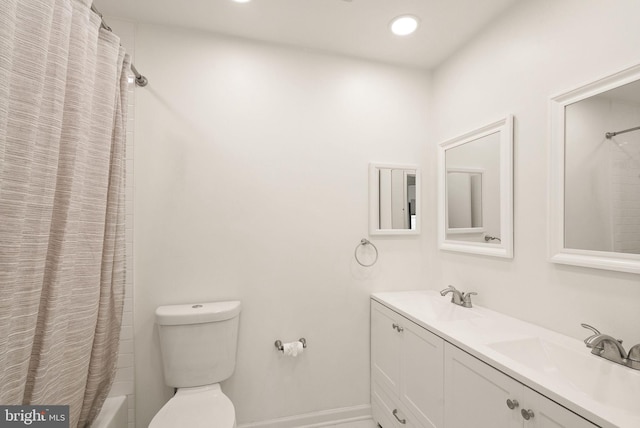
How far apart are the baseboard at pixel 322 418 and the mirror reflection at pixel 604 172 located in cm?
164

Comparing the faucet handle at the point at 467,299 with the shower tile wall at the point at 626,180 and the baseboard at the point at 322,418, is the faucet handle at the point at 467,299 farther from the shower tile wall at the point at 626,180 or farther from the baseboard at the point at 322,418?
the baseboard at the point at 322,418

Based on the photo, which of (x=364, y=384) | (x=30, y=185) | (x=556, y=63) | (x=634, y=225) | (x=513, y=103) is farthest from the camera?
(x=364, y=384)

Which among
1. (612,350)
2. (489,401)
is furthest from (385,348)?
(612,350)

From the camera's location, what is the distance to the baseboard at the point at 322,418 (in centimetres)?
173

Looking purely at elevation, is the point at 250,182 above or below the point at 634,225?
above

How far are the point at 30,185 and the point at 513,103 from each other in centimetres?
205

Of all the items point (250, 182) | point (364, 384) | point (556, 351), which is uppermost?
point (250, 182)

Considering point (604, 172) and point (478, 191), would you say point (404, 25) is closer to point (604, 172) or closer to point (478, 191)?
point (478, 191)

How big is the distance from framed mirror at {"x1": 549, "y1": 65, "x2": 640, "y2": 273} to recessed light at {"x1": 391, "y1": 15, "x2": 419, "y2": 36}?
882mm

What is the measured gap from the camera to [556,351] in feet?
3.64

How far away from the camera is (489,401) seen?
38.6 inches

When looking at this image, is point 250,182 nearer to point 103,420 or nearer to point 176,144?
point 176,144

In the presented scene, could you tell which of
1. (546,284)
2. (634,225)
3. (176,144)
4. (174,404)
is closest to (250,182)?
(176,144)

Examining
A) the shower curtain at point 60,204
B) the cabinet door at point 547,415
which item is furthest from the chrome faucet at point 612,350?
the shower curtain at point 60,204
